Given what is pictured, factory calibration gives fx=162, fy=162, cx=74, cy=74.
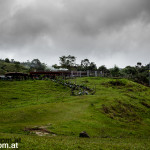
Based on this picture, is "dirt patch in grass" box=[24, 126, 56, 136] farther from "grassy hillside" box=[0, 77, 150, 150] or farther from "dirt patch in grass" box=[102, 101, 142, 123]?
"dirt patch in grass" box=[102, 101, 142, 123]

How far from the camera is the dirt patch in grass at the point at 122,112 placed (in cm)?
3434

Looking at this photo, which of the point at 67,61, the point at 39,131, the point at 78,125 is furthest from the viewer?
the point at 67,61

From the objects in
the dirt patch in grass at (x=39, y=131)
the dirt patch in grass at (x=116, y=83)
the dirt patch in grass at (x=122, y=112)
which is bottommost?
the dirt patch in grass at (x=122, y=112)

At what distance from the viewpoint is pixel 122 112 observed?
38.3 metres

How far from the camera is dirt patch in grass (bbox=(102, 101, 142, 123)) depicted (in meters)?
34.3

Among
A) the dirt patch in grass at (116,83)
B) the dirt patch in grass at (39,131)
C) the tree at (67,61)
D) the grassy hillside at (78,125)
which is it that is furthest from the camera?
the tree at (67,61)

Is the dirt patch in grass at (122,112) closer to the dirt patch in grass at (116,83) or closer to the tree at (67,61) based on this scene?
the dirt patch in grass at (116,83)

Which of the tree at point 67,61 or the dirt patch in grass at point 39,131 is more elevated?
the tree at point 67,61

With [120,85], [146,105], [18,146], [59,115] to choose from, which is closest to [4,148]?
[18,146]

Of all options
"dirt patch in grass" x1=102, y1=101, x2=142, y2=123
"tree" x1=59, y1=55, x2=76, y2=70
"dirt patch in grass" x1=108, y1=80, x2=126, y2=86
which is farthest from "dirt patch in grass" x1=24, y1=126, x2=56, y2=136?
"tree" x1=59, y1=55, x2=76, y2=70

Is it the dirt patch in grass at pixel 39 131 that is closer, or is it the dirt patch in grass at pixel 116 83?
the dirt patch in grass at pixel 39 131

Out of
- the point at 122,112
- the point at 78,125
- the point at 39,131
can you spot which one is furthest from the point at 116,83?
the point at 39,131

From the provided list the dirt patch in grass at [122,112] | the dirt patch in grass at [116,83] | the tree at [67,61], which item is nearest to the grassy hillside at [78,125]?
the dirt patch in grass at [122,112]

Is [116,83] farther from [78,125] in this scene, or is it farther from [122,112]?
[78,125]
